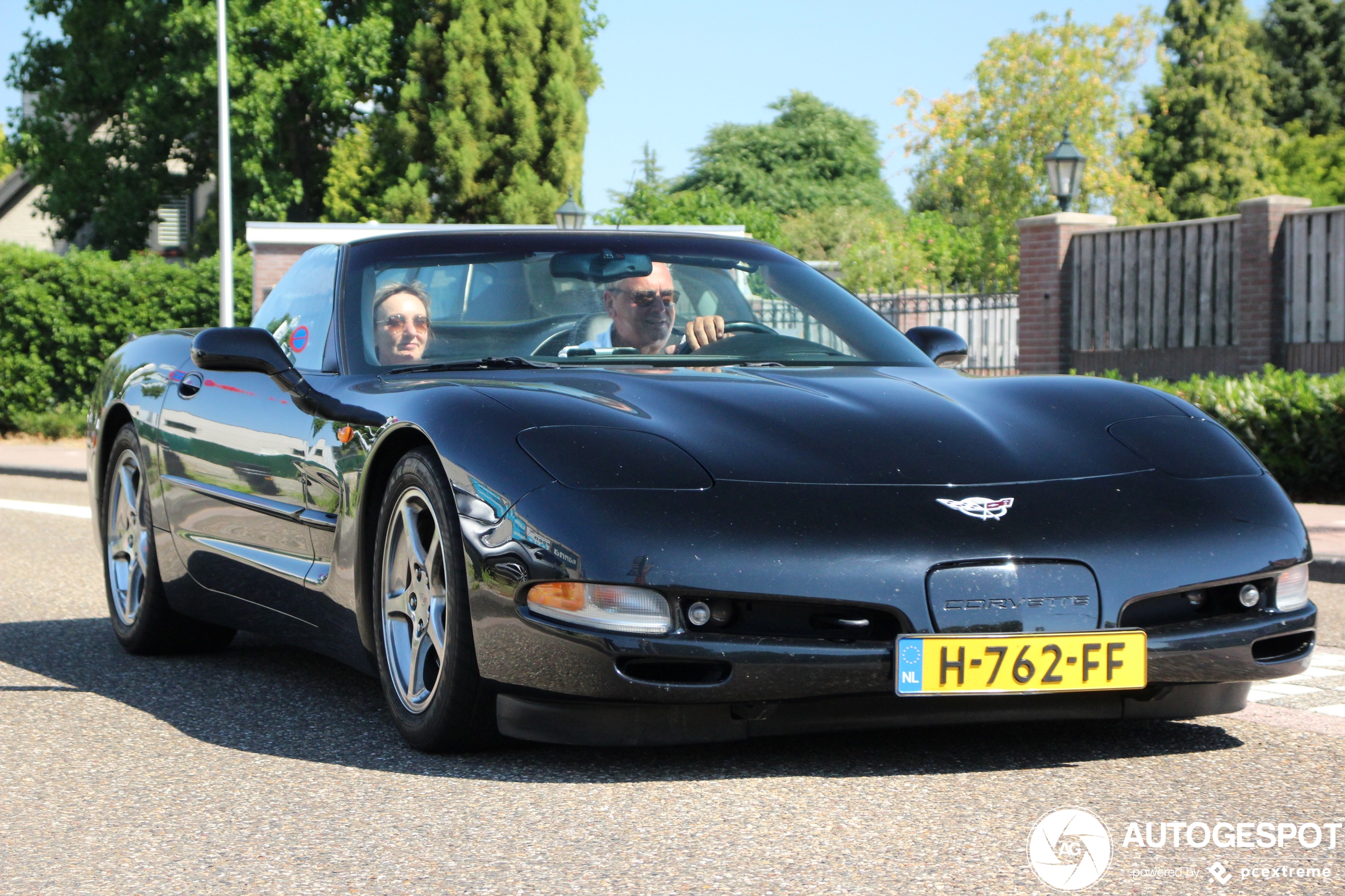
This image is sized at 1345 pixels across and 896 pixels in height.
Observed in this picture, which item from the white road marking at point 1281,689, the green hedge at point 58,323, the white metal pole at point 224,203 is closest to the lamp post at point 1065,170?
the white metal pole at point 224,203

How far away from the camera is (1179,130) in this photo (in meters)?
56.6

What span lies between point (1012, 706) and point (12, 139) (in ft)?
139

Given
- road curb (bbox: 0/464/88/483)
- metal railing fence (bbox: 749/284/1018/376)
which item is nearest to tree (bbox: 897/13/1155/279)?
metal railing fence (bbox: 749/284/1018/376)

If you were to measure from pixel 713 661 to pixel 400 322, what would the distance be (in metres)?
1.84

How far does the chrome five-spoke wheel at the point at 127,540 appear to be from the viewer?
6.37 m

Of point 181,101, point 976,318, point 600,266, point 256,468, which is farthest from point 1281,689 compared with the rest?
point 181,101

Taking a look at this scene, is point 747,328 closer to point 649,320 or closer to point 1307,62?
point 649,320

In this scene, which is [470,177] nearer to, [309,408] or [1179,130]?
[1179,130]

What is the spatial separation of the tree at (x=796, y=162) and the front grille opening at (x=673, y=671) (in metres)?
78.4

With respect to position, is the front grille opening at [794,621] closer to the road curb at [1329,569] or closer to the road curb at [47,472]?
the road curb at [1329,569]

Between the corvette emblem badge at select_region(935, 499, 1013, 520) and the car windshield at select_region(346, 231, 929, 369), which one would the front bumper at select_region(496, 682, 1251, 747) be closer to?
the corvette emblem badge at select_region(935, 499, 1013, 520)

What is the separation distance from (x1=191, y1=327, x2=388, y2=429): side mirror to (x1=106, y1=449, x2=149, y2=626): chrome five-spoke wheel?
4.24 feet

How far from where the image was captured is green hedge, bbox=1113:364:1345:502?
12.5 meters

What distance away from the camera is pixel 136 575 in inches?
253
